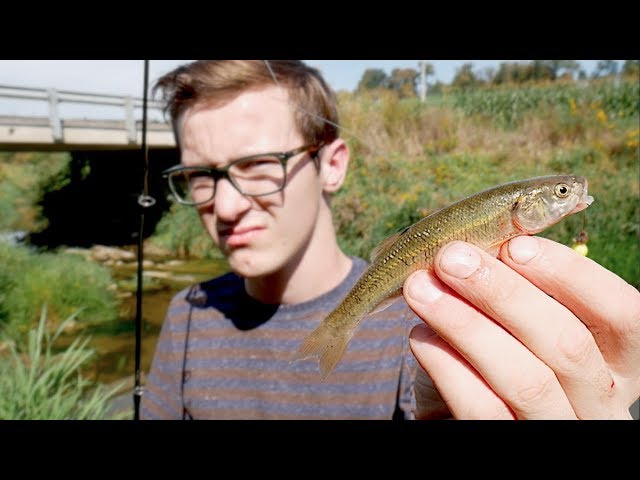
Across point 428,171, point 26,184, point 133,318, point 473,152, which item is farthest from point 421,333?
point 26,184

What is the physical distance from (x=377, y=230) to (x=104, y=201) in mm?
8880

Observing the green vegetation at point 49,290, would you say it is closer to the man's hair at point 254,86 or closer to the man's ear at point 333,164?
the man's hair at point 254,86

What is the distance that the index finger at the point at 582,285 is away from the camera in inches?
38.5

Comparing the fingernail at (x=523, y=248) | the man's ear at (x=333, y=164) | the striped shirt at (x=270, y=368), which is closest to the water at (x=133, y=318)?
the striped shirt at (x=270, y=368)

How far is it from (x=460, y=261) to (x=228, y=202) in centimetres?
132

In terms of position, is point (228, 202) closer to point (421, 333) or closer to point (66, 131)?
point (421, 333)

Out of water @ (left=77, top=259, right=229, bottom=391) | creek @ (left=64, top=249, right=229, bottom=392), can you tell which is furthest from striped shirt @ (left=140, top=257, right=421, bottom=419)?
creek @ (left=64, top=249, right=229, bottom=392)

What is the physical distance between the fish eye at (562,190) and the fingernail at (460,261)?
244 millimetres

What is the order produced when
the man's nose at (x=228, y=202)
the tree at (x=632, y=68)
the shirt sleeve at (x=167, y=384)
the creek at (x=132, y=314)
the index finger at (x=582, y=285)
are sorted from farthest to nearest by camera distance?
the tree at (x=632, y=68) < the creek at (x=132, y=314) < the shirt sleeve at (x=167, y=384) < the man's nose at (x=228, y=202) < the index finger at (x=582, y=285)

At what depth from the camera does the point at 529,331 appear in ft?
3.34

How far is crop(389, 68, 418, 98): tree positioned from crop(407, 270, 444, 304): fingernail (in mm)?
9717

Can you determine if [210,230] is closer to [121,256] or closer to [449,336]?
[449,336]

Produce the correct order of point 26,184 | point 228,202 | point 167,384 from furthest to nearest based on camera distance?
point 26,184 → point 167,384 → point 228,202

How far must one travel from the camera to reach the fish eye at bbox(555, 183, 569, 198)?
1073mm
